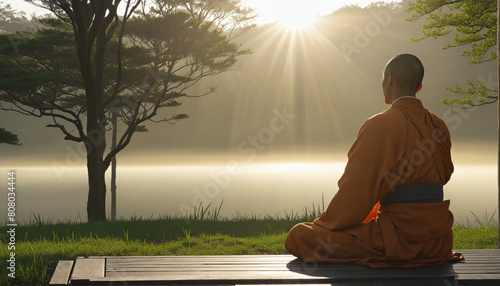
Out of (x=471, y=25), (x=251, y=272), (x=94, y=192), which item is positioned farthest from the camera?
(x=94, y=192)

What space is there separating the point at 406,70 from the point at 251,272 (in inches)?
66.5

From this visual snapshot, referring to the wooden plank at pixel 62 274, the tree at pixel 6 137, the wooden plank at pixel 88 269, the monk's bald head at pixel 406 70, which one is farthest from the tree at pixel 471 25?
the tree at pixel 6 137

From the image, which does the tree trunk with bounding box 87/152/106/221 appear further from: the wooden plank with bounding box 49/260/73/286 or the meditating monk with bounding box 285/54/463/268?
the meditating monk with bounding box 285/54/463/268

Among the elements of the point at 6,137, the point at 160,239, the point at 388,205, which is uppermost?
the point at 6,137

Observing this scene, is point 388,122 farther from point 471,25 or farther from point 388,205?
point 471,25

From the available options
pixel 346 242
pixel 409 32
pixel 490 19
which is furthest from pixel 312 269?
pixel 409 32

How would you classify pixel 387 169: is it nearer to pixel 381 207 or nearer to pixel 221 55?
pixel 381 207

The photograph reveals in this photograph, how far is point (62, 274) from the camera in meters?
→ 3.36

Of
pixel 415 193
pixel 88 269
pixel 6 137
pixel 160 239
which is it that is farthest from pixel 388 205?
pixel 6 137

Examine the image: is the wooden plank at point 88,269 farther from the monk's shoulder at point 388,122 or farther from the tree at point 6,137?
the tree at point 6,137

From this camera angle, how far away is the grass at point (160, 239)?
5.34 meters

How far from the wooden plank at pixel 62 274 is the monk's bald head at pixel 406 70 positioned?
8.25 ft

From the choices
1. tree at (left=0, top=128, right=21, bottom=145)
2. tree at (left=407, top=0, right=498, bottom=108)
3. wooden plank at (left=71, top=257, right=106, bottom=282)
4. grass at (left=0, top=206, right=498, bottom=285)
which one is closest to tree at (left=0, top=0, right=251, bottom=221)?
tree at (left=0, top=128, right=21, bottom=145)

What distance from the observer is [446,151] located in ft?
11.5
